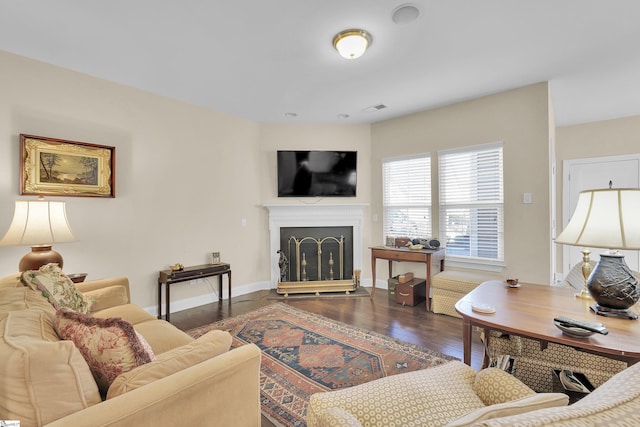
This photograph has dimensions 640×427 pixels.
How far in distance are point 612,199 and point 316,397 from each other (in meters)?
1.73

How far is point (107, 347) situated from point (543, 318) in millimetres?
2002

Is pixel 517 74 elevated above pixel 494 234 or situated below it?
above

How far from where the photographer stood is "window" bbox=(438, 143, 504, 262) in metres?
3.59

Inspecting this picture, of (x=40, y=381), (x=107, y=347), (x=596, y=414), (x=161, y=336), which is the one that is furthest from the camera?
(x=161, y=336)

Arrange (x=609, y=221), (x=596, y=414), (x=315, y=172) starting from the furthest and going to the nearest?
(x=315, y=172)
(x=609, y=221)
(x=596, y=414)

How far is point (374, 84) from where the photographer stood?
3.24m

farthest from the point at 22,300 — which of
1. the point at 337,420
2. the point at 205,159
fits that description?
the point at 205,159

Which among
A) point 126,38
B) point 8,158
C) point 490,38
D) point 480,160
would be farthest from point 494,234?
point 8,158

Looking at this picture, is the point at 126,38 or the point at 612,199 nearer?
the point at 612,199

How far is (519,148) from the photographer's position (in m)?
3.39

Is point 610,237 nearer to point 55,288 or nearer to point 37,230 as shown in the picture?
point 55,288

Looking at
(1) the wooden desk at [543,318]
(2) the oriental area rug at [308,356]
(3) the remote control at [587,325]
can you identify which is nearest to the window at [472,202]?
(1) the wooden desk at [543,318]

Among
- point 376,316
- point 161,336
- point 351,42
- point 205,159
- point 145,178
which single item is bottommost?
point 376,316

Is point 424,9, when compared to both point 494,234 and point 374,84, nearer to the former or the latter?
point 374,84
